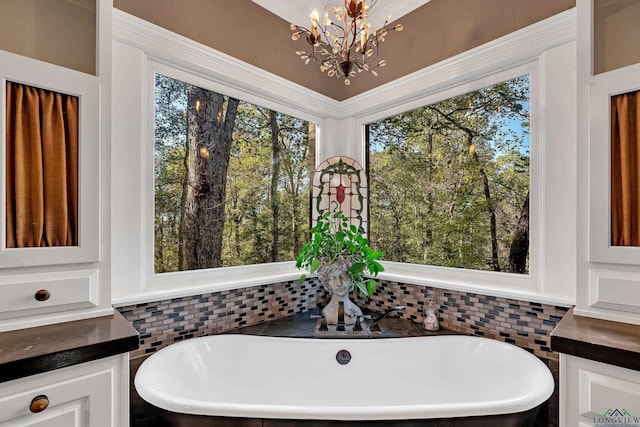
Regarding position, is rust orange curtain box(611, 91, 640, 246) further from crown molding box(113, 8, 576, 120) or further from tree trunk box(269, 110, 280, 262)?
tree trunk box(269, 110, 280, 262)

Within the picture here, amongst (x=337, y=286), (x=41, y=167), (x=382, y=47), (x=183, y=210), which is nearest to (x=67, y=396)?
(x=41, y=167)

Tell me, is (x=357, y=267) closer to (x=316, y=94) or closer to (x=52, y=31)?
(x=316, y=94)

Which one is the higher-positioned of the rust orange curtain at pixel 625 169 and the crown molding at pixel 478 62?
the crown molding at pixel 478 62

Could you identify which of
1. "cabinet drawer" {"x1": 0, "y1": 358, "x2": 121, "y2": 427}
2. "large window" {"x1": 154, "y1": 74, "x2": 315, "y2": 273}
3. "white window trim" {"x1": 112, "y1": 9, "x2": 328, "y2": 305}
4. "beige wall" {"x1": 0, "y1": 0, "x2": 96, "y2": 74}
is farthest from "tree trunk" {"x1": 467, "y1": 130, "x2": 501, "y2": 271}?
"beige wall" {"x1": 0, "y1": 0, "x2": 96, "y2": 74}

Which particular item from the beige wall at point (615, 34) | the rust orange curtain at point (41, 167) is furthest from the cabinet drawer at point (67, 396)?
the beige wall at point (615, 34)

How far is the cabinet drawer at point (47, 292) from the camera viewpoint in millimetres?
1010

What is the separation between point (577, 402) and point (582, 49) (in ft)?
4.26

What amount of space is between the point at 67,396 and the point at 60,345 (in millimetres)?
153

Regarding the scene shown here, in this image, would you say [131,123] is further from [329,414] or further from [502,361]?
[502,361]

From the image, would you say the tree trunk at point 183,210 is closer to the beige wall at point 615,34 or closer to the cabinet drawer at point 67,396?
the cabinet drawer at point 67,396

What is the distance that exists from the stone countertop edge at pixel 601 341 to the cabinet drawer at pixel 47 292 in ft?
5.47

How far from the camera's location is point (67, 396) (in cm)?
91

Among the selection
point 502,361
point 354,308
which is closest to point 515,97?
point 502,361

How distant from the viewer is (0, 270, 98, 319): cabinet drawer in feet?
3.31
